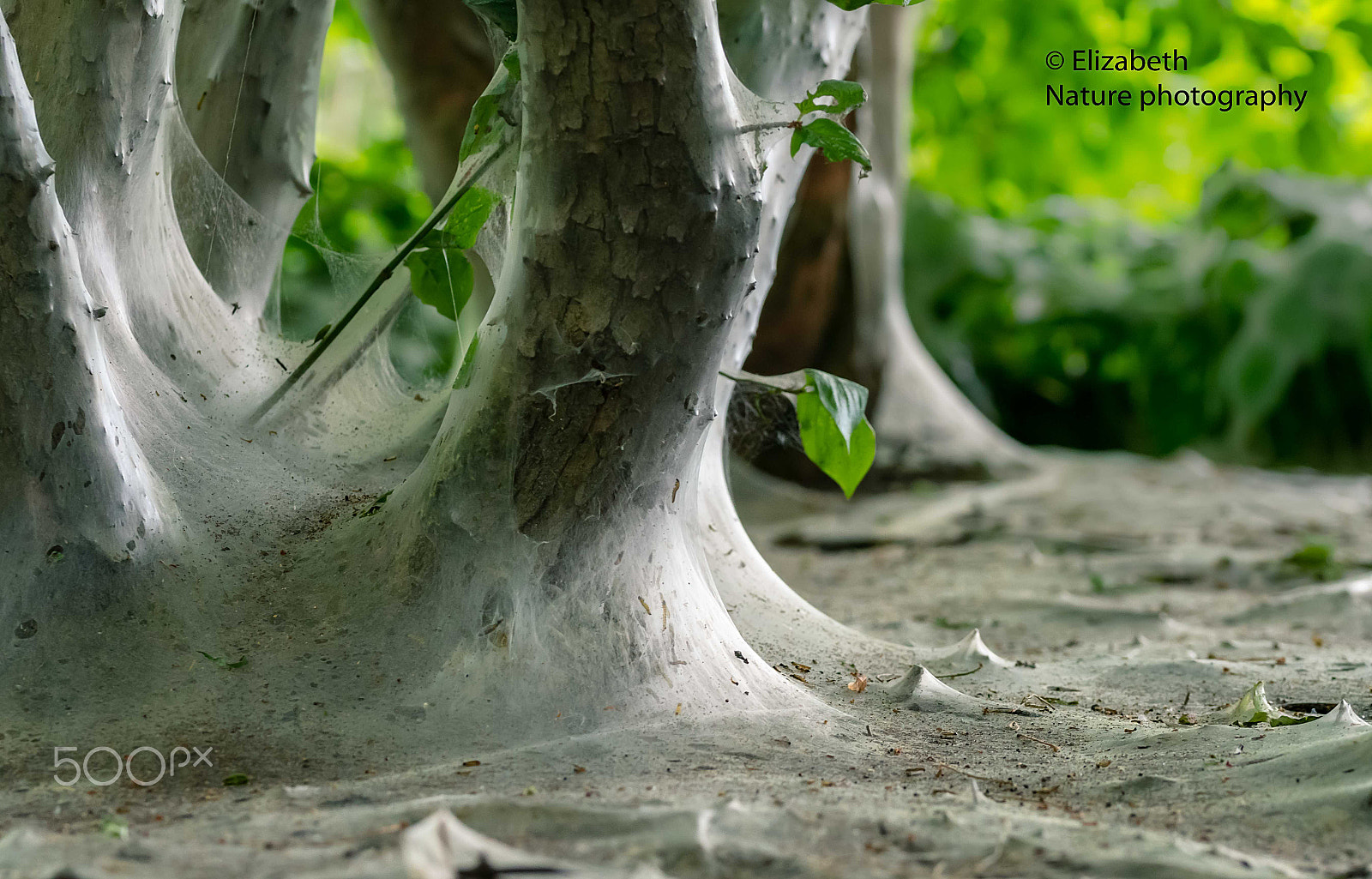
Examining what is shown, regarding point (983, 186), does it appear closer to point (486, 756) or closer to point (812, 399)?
point (812, 399)

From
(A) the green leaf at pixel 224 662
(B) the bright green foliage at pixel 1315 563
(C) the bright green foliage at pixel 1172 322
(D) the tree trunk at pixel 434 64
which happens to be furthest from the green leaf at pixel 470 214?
(C) the bright green foliage at pixel 1172 322

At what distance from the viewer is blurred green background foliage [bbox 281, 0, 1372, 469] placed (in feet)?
20.1

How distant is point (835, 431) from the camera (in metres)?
1.59

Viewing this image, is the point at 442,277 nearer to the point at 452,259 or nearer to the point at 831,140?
the point at 452,259

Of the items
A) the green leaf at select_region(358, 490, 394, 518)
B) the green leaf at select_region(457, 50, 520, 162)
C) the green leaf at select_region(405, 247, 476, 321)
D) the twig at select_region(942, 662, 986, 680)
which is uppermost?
the green leaf at select_region(457, 50, 520, 162)

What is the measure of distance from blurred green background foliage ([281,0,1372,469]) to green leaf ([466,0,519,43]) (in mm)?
4095

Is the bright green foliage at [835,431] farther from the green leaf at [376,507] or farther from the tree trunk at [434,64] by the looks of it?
the tree trunk at [434,64]

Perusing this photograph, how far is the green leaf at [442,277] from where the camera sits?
1.67m

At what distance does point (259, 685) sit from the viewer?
1374 mm

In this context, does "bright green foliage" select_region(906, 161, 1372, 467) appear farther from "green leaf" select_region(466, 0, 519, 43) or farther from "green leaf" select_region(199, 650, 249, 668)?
"green leaf" select_region(199, 650, 249, 668)

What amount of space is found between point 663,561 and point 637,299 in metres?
0.41

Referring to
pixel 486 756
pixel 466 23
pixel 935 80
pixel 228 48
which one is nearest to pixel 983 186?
pixel 935 80

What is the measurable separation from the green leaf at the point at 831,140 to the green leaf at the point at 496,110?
0.40 m

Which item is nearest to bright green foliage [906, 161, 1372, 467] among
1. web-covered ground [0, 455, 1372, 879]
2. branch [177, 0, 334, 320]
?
web-covered ground [0, 455, 1372, 879]
